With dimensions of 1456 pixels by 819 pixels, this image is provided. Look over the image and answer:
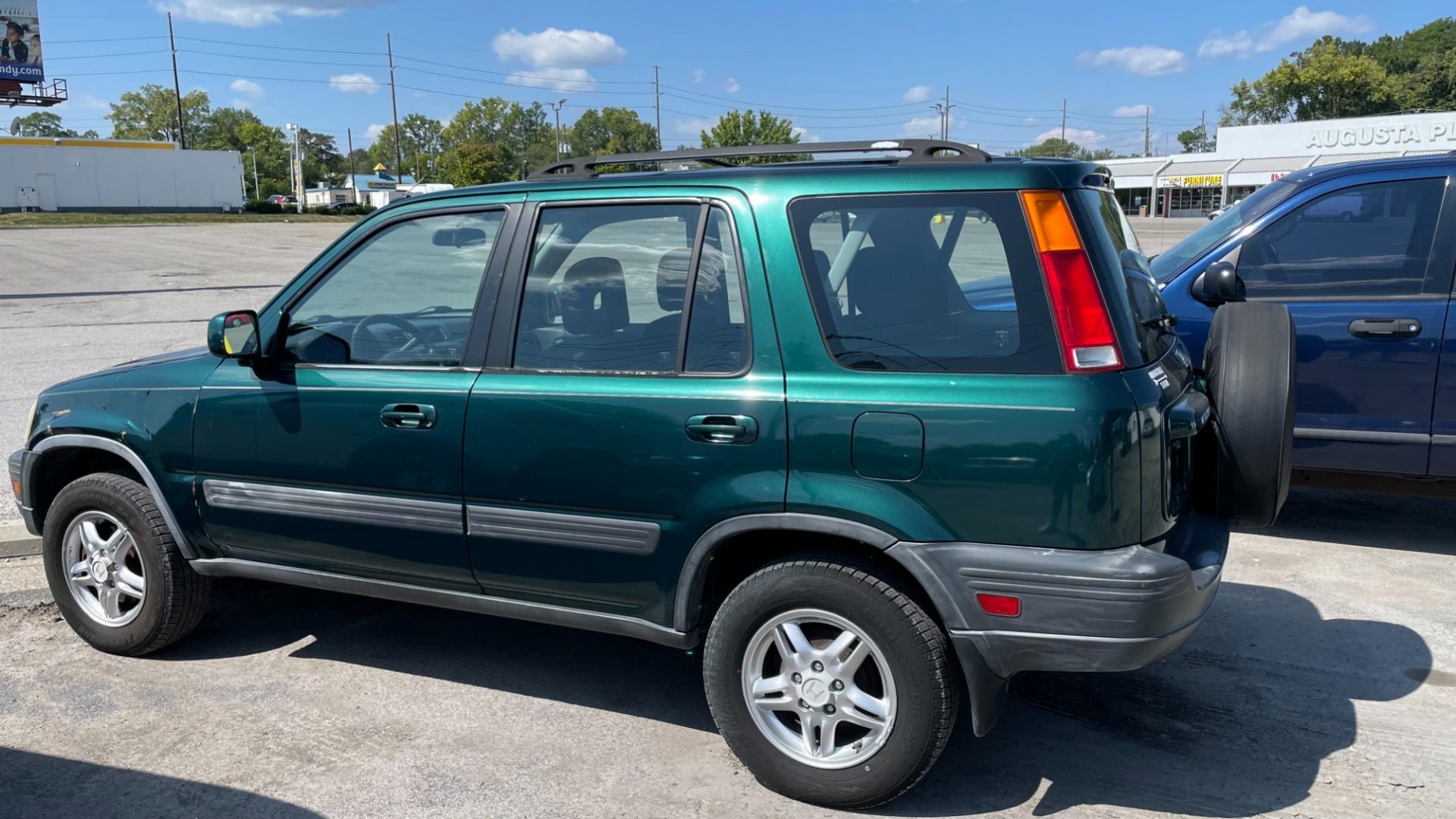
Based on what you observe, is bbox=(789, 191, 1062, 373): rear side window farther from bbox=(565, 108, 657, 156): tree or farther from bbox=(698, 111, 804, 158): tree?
bbox=(565, 108, 657, 156): tree

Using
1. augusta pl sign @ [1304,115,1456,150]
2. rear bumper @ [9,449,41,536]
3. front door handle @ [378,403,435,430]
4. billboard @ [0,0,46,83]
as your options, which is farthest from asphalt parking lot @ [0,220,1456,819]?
billboard @ [0,0,46,83]

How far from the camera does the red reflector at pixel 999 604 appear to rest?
3.01m

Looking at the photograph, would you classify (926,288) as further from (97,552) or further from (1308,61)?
(1308,61)

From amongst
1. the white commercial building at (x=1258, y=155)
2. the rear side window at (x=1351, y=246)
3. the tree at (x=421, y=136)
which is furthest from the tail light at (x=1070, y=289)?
the tree at (x=421, y=136)

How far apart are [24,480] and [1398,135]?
224ft

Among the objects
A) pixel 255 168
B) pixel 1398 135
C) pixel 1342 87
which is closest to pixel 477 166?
pixel 255 168

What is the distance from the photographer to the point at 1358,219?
568 cm

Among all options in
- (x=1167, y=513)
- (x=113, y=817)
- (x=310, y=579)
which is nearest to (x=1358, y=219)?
(x=1167, y=513)

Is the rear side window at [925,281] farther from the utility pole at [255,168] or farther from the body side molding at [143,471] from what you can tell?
the utility pole at [255,168]

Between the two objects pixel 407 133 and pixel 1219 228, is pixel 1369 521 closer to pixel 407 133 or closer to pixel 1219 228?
pixel 1219 228

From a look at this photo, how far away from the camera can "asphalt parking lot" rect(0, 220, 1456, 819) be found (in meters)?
3.39

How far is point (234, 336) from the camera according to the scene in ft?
13.2

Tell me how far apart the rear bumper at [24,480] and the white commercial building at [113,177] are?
232 ft

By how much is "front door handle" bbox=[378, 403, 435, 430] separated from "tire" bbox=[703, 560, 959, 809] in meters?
1.14
